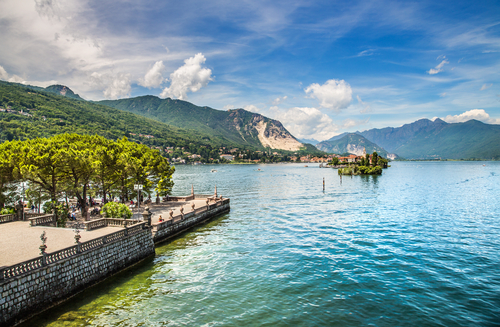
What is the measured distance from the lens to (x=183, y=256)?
85.6ft

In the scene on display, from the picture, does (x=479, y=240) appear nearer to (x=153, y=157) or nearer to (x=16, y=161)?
(x=153, y=157)

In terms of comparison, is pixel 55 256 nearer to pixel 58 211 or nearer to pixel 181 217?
pixel 58 211

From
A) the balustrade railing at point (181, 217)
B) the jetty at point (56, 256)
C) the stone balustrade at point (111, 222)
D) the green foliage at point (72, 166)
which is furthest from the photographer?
the balustrade railing at point (181, 217)

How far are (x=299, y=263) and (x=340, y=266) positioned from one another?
350 centimetres

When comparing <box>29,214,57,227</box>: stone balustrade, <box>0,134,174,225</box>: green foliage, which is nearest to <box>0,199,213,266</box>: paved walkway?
<box>29,214,57,227</box>: stone balustrade

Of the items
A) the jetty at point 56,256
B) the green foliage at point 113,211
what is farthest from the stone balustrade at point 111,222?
the green foliage at point 113,211

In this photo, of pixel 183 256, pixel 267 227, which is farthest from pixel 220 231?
pixel 183 256

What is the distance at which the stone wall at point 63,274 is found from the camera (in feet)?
44.9

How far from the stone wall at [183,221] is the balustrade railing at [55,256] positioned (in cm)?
656

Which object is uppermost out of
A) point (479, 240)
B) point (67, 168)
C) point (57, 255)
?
point (67, 168)

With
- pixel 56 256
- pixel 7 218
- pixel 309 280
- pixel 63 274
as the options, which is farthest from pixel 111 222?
pixel 309 280

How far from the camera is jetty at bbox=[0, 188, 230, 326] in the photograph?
14.1m

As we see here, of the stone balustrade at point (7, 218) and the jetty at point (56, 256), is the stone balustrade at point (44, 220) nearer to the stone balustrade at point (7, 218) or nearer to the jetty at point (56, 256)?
the jetty at point (56, 256)

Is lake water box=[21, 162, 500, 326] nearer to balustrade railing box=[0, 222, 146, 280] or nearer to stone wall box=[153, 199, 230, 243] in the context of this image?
→ stone wall box=[153, 199, 230, 243]
